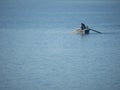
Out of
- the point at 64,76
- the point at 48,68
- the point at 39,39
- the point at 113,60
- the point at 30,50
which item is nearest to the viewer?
the point at 64,76

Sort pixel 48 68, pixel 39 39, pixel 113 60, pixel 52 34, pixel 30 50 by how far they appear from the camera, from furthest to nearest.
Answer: pixel 52 34 < pixel 39 39 < pixel 30 50 < pixel 113 60 < pixel 48 68

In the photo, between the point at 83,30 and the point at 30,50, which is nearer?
the point at 30,50

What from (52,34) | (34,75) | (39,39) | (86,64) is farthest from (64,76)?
(52,34)

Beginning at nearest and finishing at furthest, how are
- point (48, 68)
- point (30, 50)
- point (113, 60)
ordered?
1. point (48, 68)
2. point (113, 60)
3. point (30, 50)

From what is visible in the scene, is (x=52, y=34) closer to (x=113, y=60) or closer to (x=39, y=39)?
(x=39, y=39)

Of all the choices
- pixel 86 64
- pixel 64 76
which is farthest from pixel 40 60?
pixel 64 76

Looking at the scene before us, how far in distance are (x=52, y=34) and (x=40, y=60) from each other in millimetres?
18865

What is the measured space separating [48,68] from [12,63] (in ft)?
11.8

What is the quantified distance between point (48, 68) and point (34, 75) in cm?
258

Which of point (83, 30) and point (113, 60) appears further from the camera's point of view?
point (83, 30)

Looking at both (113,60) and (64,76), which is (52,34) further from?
(64,76)

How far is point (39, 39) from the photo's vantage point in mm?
61312

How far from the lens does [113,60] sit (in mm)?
46844

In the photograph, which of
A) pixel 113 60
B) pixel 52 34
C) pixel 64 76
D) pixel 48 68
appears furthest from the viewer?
pixel 52 34
